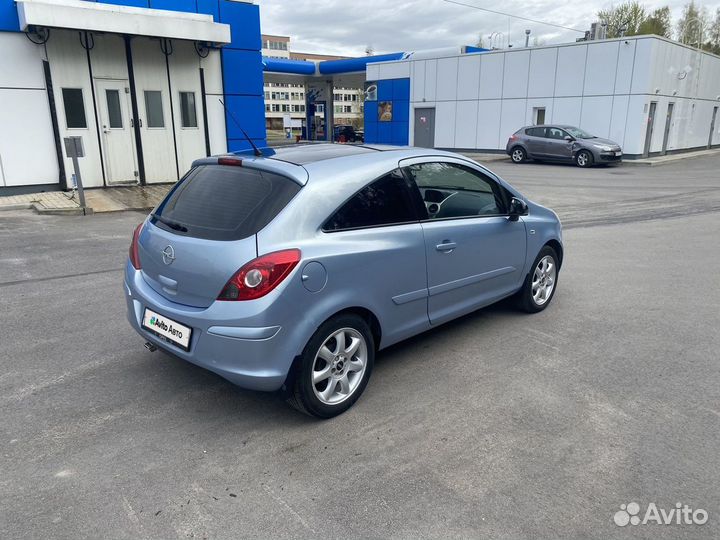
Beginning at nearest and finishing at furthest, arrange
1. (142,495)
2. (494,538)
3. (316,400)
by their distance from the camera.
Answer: (494,538) → (142,495) → (316,400)

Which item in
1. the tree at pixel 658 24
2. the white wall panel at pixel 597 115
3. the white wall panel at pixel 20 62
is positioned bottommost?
the white wall panel at pixel 597 115

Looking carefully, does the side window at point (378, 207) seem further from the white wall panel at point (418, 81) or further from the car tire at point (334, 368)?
the white wall panel at point (418, 81)

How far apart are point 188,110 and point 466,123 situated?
18.5m

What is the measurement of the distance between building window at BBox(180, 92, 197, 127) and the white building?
18001 millimetres

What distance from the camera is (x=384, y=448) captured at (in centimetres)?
314

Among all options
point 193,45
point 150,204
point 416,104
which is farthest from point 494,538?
point 416,104

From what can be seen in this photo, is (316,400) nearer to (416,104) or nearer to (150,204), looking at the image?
(150,204)

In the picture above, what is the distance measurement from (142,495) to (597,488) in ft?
7.67

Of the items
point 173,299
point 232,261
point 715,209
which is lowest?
point 715,209

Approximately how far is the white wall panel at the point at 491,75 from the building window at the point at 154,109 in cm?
1895

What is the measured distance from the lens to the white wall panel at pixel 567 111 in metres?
25.0

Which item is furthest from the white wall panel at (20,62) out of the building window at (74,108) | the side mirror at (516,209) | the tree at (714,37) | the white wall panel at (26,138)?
the tree at (714,37)

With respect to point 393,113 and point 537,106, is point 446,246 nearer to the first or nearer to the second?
point 537,106

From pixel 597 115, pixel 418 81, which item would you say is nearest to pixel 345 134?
pixel 418 81
